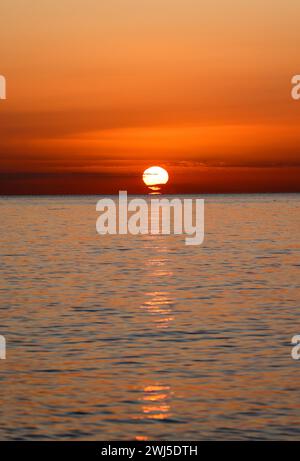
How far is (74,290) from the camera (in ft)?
141

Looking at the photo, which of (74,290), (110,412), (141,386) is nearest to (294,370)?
(141,386)

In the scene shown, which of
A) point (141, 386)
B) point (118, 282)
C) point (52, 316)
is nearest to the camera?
point (141, 386)

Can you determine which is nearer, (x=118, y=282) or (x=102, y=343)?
(x=102, y=343)

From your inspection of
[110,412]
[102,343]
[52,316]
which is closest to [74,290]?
[52,316]

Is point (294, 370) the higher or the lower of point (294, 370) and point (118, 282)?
the lower

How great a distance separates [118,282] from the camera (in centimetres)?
4703

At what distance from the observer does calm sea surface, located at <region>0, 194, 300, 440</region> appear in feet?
63.3

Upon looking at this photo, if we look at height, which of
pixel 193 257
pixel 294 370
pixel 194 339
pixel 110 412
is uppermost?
pixel 193 257

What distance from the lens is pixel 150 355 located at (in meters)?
26.0

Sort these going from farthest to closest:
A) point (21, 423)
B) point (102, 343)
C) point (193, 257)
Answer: point (193, 257)
point (102, 343)
point (21, 423)

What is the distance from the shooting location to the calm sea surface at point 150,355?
63.3 feet

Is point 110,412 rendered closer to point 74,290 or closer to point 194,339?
point 194,339
